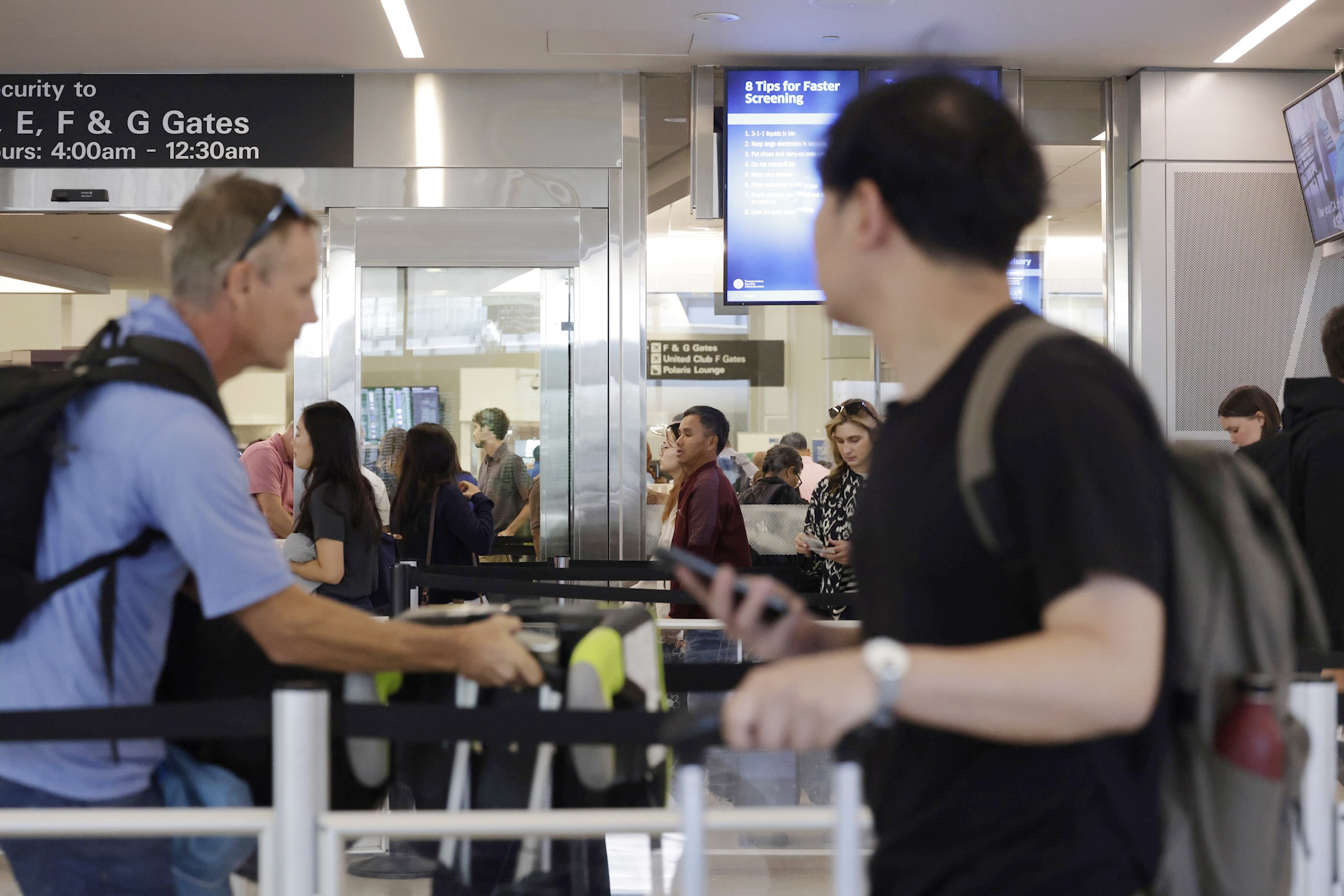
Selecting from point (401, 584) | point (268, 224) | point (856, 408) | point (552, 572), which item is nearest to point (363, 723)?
point (268, 224)

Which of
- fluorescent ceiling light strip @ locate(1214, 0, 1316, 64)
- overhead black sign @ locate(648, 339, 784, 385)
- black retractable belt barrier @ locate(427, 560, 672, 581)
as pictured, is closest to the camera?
black retractable belt barrier @ locate(427, 560, 672, 581)

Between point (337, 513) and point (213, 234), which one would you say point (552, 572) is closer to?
point (337, 513)

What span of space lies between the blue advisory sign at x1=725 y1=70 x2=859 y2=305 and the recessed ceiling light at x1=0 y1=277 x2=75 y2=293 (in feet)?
33.3

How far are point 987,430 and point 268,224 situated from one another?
47.8 inches

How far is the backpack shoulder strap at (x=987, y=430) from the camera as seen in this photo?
0.96 metres

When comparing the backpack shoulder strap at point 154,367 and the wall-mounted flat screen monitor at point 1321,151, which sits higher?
the wall-mounted flat screen monitor at point 1321,151

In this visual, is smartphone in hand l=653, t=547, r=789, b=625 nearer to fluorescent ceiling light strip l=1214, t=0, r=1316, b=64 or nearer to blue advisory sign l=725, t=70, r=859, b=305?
blue advisory sign l=725, t=70, r=859, b=305

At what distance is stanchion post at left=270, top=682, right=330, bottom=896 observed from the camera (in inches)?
58.4

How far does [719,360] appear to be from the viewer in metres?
7.02

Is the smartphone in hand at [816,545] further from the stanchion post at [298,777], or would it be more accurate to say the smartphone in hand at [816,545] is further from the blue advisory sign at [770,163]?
the stanchion post at [298,777]

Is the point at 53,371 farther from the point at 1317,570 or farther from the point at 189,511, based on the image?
the point at 1317,570

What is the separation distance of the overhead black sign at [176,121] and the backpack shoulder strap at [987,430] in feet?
20.3

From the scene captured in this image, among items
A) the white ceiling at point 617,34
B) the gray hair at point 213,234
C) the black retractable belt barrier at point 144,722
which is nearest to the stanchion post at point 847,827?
the black retractable belt barrier at point 144,722

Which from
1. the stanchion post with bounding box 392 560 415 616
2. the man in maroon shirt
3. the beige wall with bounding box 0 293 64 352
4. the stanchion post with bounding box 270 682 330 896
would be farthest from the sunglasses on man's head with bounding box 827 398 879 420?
the beige wall with bounding box 0 293 64 352
